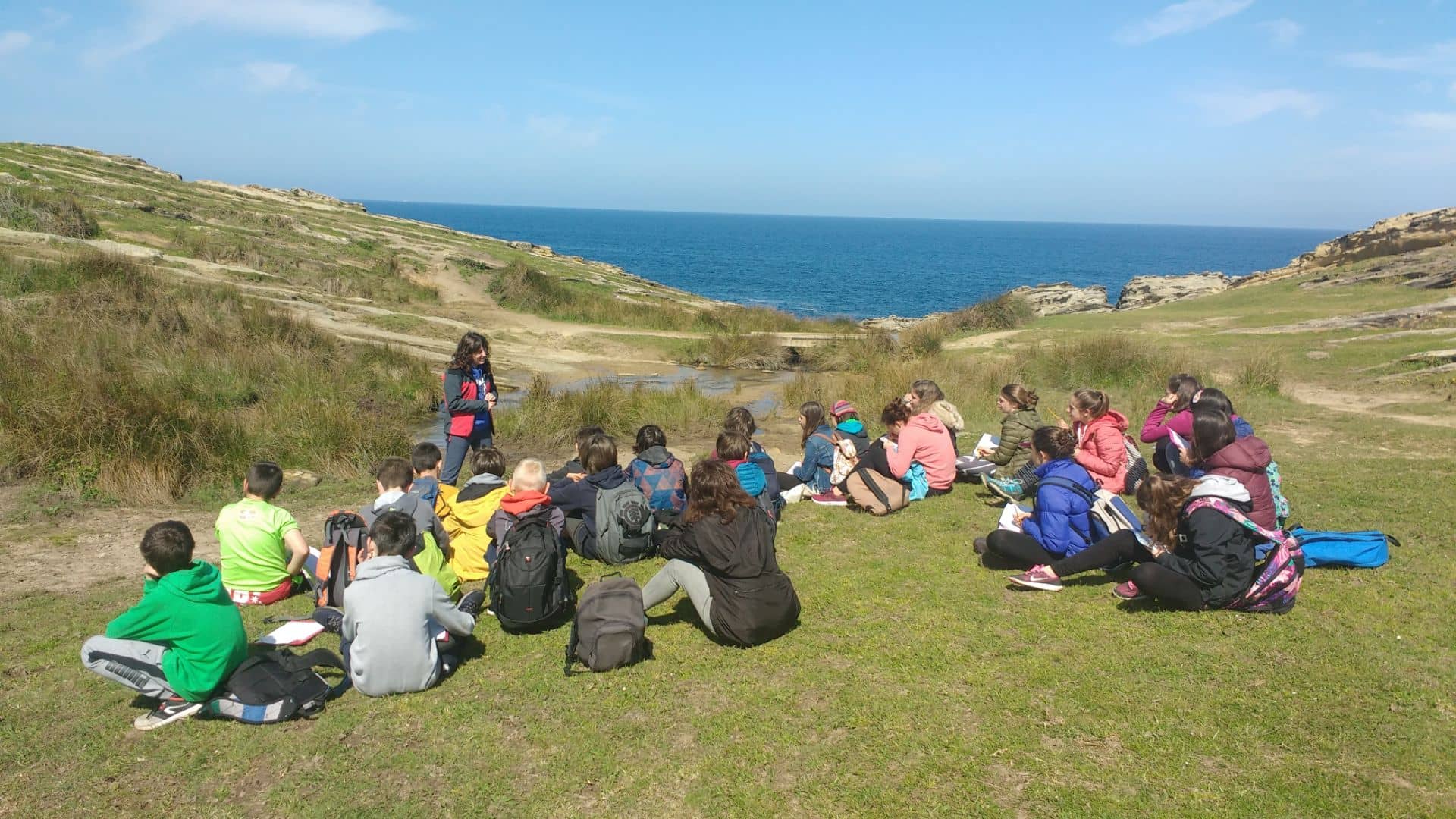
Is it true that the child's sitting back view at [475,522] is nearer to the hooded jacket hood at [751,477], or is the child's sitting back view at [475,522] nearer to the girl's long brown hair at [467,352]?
the girl's long brown hair at [467,352]

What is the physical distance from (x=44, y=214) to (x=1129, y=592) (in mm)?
26418

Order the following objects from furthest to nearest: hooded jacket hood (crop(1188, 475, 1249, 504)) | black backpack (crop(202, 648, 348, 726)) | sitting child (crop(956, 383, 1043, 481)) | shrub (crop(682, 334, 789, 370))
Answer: shrub (crop(682, 334, 789, 370)) → sitting child (crop(956, 383, 1043, 481)) → hooded jacket hood (crop(1188, 475, 1249, 504)) → black backpack (crop(202, 648, 348, 726))

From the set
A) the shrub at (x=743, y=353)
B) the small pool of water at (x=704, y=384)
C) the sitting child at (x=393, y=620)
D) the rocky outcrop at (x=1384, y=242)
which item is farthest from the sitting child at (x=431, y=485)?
the rocky outcrop at (x=1384, y=242)

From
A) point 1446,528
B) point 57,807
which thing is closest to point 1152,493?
point 1446,528

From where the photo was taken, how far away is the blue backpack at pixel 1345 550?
6.40 m

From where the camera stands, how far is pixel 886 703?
479cm

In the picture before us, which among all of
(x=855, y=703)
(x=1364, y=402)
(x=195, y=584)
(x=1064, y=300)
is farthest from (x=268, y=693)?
(x=1064, y=300)

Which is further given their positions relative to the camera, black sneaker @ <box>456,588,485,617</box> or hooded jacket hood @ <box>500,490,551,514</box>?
hooded jacket hood @ <box>500,490,551,514</box>

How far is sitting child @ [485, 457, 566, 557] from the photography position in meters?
6.44

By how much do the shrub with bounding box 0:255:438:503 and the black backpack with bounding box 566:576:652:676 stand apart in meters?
6.19

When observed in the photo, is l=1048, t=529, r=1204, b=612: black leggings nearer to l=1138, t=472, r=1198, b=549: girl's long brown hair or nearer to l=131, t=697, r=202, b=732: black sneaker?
l=1138, t=472, r=1198, b=549: girl's long brown hair

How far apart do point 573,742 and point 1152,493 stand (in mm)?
3875

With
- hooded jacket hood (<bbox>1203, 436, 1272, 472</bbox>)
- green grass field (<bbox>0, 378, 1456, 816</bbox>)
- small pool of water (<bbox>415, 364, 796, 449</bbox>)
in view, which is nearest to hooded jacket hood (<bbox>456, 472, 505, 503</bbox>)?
green grass field (<bbox>0, 378, 1456, 816</bbox>)

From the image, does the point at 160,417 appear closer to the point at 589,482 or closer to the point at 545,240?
the point at 589,482
